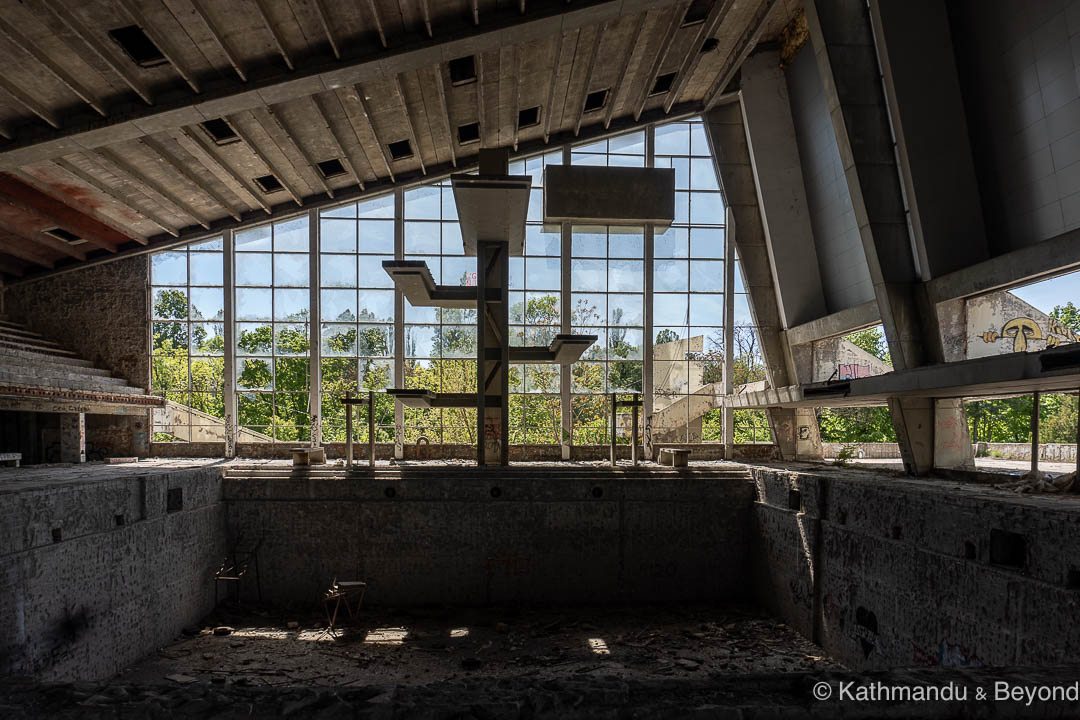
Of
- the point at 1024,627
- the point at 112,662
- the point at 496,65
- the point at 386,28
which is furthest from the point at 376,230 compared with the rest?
the point at 1024,627

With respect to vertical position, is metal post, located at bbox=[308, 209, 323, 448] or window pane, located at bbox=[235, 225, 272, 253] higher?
window pane, located at bbox=[235, 225, 272, 253]

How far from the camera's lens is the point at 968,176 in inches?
448

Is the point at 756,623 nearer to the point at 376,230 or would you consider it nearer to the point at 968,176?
the point at 968,176

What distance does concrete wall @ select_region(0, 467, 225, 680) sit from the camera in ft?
24.3

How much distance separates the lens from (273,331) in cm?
1850

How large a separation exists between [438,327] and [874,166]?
1180 centimetres

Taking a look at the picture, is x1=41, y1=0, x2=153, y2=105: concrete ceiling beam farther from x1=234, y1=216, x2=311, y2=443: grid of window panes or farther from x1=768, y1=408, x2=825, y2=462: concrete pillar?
x1=768, y1=408, x2=825, y2=462: concrete pillar

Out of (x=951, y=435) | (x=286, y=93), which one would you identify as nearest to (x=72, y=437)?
(x=286, y=93)

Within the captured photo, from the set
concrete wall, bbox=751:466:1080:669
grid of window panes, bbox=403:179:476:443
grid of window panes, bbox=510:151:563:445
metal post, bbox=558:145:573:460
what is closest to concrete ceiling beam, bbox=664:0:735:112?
metal post, bbox=558:145:573:460

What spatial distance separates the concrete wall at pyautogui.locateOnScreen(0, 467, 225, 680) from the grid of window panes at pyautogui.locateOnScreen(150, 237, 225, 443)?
23.7ft

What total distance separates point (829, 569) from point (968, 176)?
7.43m

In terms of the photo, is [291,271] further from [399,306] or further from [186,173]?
[186,173]

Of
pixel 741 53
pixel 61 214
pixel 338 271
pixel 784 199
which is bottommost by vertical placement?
pixel 338 271

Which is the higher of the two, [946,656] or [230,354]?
[230,354]
